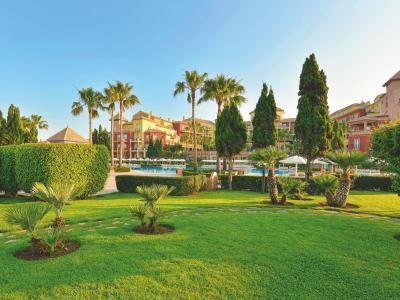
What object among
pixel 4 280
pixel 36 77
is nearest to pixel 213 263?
pixel 4 280

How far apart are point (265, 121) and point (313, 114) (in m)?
3.28

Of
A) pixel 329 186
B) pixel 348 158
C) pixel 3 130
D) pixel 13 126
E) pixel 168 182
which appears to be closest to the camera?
pixel 348 158

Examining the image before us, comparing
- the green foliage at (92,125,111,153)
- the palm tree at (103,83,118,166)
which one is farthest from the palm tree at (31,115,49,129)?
the palm tree at (103,83,118,166)

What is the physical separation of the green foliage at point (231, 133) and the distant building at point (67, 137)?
28013 millimetres

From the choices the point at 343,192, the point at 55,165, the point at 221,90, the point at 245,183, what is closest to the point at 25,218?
the point at 55,165

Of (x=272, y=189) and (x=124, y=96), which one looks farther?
(x=124, y=96)

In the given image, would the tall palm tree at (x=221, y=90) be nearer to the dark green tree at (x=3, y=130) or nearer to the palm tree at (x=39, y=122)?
the dark green tree at (x=3, y=130)

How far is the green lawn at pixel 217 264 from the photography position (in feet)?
11.8

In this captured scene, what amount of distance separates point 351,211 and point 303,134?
8463mm

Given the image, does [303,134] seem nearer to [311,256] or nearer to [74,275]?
[311,256]

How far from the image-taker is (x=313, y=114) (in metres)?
17.0

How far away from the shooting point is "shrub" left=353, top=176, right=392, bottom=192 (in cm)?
1763

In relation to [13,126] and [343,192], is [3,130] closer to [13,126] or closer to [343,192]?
[13,126]

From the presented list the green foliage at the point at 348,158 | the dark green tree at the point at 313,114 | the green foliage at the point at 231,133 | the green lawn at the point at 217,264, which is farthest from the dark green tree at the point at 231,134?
the green lawn at the point at 217,264
